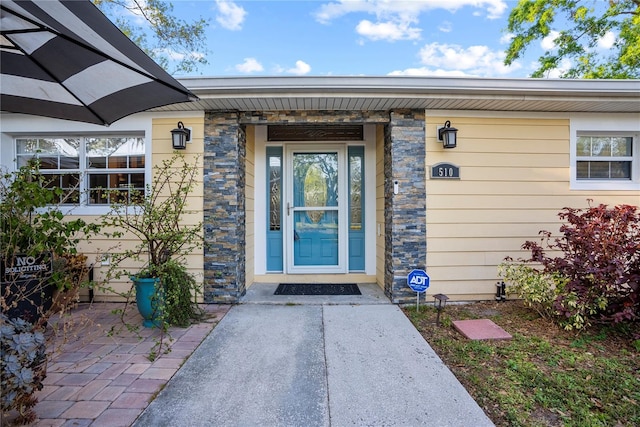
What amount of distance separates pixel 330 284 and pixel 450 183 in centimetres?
217

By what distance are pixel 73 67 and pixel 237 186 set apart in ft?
6.68

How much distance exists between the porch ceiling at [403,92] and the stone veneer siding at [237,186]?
167mm

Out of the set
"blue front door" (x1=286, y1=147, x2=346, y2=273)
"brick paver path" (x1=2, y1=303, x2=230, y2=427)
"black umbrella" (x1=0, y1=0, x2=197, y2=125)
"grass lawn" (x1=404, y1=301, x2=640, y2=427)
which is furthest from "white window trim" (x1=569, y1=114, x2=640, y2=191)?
"brick paver path" (x1=2, y1=303, x2=230, y2=427)

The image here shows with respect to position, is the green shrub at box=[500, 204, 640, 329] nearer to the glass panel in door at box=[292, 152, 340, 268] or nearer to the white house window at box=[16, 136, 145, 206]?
the glass panel in door at box=[292, 152, 340, 268]

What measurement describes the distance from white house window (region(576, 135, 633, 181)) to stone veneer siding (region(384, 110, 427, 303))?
2.16 m

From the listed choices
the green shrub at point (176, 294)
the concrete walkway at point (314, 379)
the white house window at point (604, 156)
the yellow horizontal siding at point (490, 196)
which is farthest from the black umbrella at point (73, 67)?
the white house window at point (604, 156)

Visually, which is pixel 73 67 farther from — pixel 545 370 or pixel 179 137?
pixel 545 370

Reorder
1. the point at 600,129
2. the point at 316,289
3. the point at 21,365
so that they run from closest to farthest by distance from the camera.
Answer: the point at 21,365
the point at 600,129
the point at 316,289

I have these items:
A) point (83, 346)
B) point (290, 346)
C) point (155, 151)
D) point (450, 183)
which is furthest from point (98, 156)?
point (450, 183)

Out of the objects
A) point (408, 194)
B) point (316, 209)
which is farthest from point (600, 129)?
point (316, 209)

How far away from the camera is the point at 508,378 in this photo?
2.17 metres

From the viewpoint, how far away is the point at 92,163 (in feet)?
13.2

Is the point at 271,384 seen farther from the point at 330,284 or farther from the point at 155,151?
the point at 155,151

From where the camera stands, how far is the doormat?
4.07 meters
